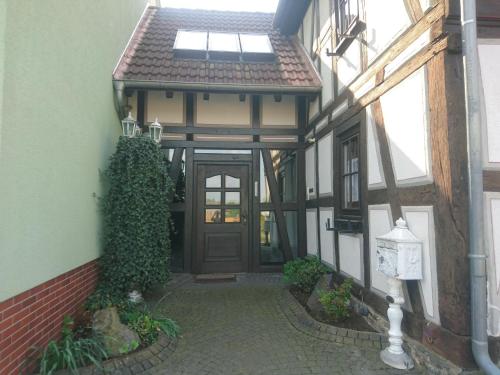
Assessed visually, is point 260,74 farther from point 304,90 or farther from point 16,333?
point 16,333

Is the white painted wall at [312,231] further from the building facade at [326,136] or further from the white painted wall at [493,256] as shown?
the white painted wall at [493,256]

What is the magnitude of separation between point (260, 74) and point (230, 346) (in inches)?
172

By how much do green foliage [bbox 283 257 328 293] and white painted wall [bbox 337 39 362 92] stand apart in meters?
2.50

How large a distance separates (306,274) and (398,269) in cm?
208

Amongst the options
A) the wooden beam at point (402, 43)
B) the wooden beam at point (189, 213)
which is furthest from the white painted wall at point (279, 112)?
the wooden beam at point (402, 43)

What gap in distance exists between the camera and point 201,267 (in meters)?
5.87

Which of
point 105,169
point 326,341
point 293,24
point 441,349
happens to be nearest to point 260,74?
point 293,24

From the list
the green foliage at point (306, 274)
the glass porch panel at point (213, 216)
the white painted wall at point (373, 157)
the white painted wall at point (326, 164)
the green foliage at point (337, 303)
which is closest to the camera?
the white painted wall at point (373, 157)

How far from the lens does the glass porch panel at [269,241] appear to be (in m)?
6.10

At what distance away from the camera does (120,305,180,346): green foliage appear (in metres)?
3.11

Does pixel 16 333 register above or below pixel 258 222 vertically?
below

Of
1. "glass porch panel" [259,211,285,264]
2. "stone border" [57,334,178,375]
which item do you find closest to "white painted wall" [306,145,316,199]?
"glass porch panel" [259,211,285,264]

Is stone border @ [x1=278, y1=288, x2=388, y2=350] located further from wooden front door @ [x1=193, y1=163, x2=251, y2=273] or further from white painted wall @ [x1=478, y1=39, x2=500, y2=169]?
wooden front door @ [x1=193, y1=163, x2=251, y2=273]

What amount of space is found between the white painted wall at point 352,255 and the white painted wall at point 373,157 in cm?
71
